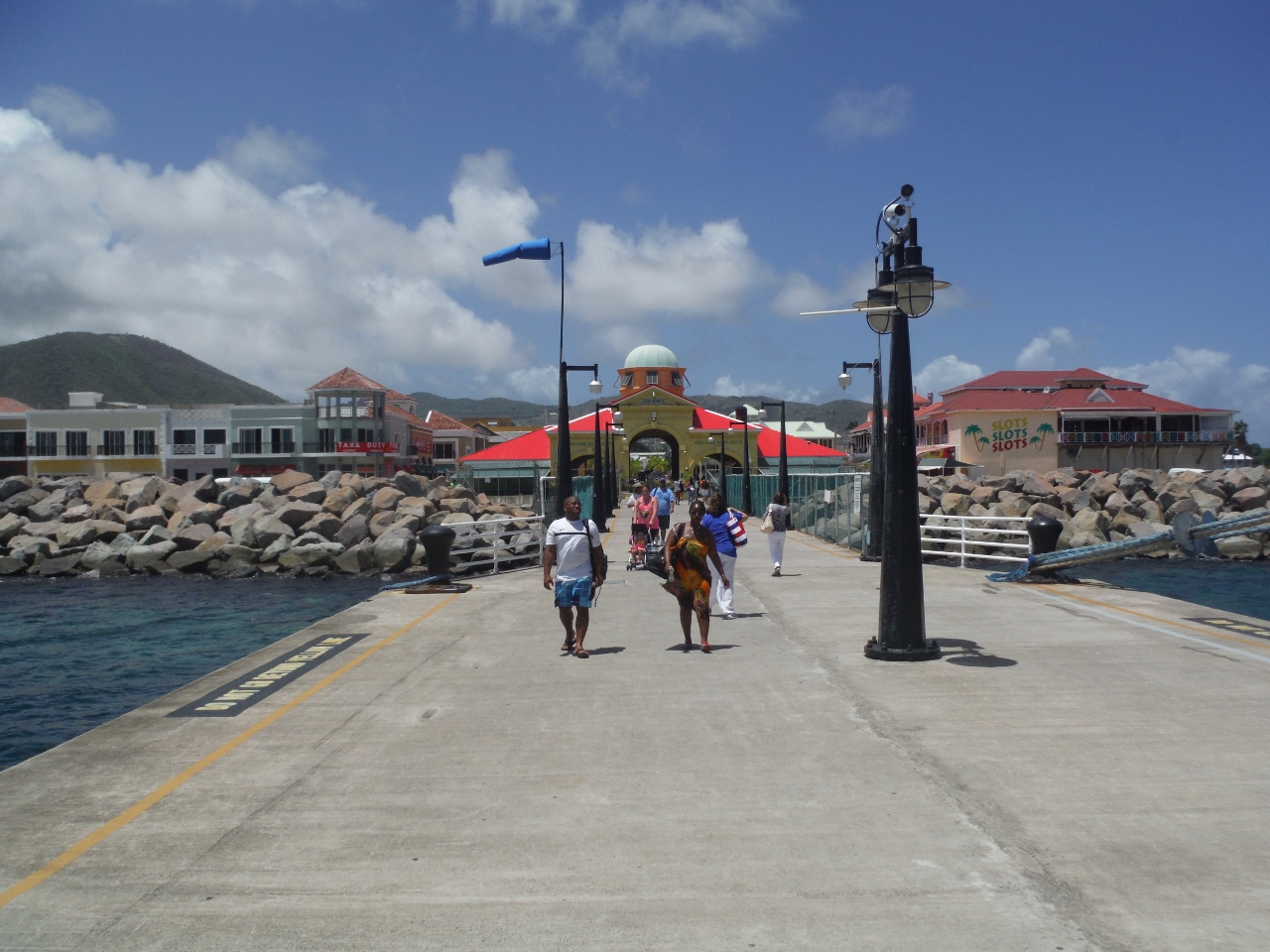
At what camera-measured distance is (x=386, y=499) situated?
1400 inches

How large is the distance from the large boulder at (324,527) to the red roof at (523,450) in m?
31.3

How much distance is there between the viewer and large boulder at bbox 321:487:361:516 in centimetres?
3419

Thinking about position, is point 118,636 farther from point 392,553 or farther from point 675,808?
point 675,808

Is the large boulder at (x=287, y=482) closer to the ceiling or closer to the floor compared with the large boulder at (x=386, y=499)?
closer to the ceiling

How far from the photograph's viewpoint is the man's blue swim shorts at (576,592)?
32.5ft

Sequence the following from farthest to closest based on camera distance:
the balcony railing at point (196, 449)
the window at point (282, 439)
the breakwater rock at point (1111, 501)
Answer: the window at point (282, 439), the balcony railing at point (196, 449), the breakwater rock at point (1111, 501)

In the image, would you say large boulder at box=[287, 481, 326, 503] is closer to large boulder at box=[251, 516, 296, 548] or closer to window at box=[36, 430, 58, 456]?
large boulder at box=[251, 516, 296, 548]

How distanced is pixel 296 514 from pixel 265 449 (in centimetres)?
4437

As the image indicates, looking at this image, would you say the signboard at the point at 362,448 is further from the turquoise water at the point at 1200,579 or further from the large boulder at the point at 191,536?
the turquoise water at the point at 1200,579

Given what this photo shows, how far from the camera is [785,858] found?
4.80m

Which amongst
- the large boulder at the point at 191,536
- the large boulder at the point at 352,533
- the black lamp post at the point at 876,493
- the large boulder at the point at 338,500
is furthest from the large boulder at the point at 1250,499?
the large boulder at the point at 191,536

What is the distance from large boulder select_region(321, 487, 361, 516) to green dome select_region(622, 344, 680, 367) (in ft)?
172

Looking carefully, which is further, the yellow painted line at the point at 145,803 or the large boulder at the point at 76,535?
the large boulder at the point at 76,535

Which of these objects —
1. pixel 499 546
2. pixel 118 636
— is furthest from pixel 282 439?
pixel 499 546
